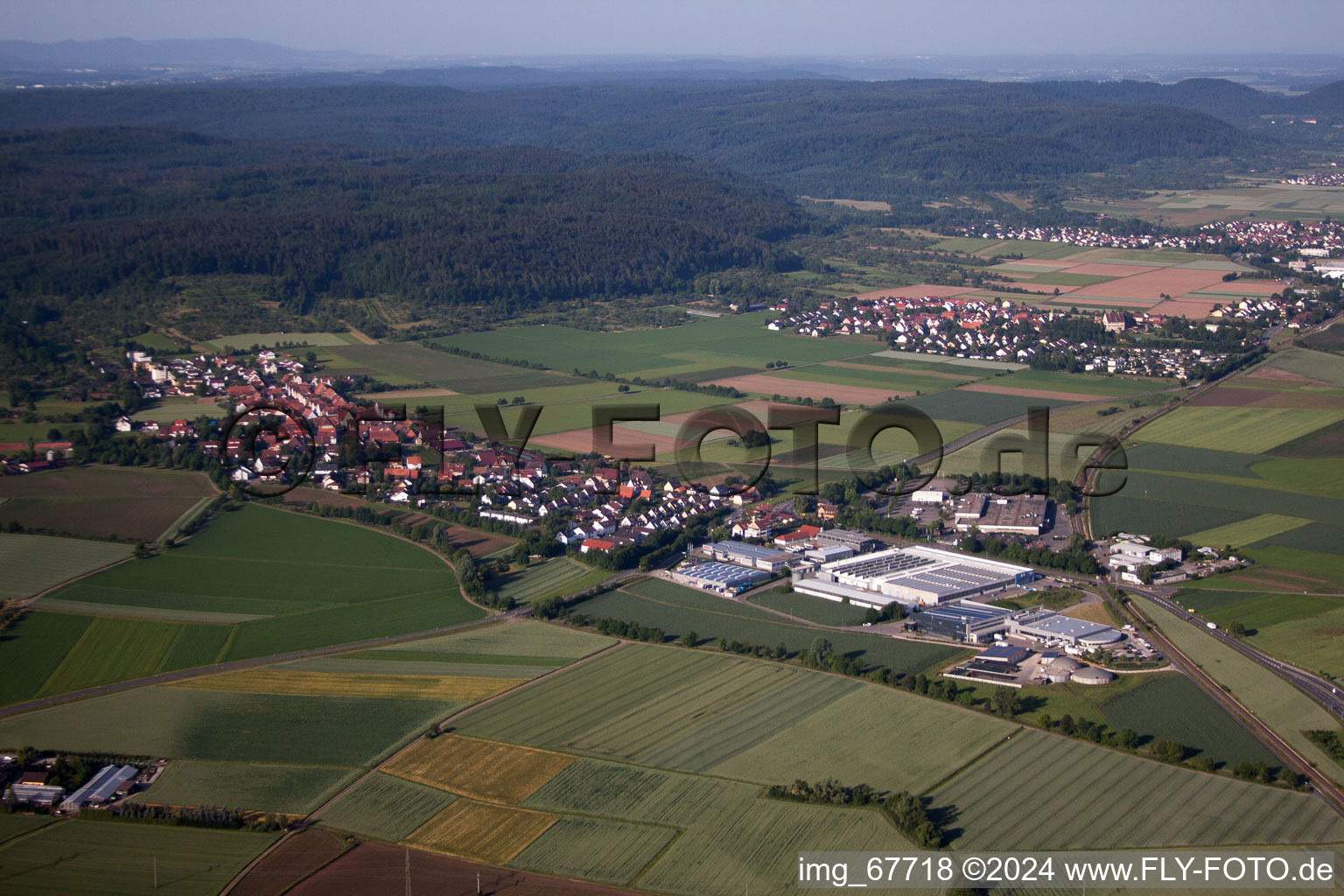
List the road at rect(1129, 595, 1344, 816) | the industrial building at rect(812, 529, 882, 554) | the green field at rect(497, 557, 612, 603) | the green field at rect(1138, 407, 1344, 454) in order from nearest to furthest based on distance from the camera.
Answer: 1. the road at rect(1129, 595, 1344, 816)
2. the green field at rect(497, 557, 612, 603)
3. the industrial building at rect(812, 529, 882, 554)
4. the green field at rect(1138, 407, 1344, 454)

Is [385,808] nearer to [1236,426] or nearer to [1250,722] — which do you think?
[1250,722]

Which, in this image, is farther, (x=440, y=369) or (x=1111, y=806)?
(x=440, y=369)

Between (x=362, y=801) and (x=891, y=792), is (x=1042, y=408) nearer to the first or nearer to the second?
(x=891, y=792)

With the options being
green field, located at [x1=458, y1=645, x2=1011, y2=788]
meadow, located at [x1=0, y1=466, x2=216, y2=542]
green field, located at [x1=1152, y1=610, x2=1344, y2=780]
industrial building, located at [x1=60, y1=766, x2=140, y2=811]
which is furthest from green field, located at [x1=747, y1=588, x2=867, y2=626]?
meadow, located at [x1=0, y1=466, x2=216, y2=542]

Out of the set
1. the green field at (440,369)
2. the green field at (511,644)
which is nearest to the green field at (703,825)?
the green field at (511,644)

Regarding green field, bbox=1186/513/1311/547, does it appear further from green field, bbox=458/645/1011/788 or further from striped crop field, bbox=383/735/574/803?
striped crop field, bbox=383/735/574/803

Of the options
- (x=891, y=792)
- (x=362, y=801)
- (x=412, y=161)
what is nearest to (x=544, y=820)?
(x=362, y=801)

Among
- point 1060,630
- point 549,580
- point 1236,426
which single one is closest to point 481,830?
point 549,580
